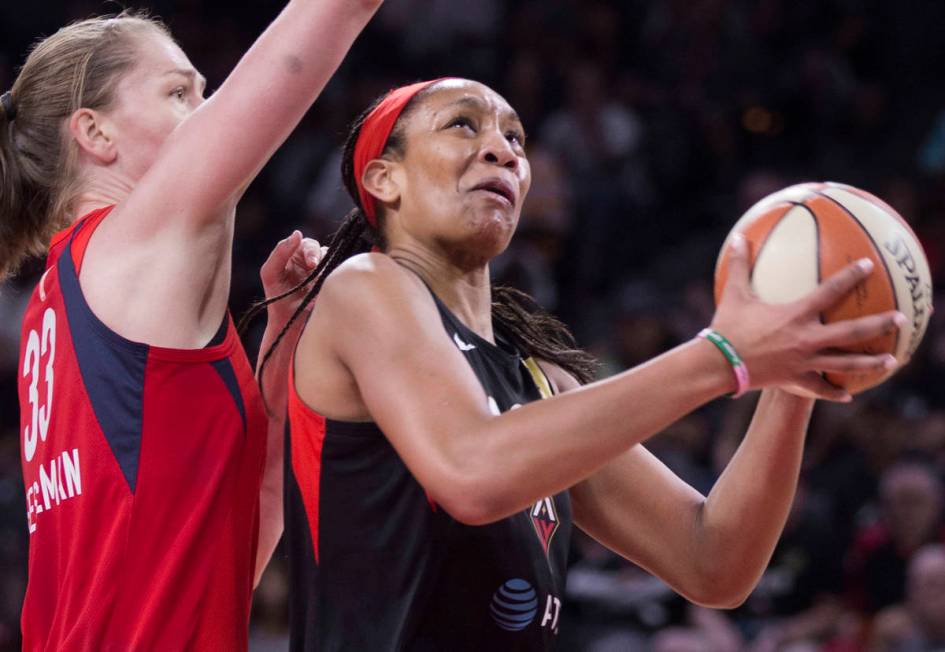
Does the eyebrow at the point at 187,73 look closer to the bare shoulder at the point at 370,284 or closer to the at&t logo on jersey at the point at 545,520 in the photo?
the bare shoulder at the point at 370,284

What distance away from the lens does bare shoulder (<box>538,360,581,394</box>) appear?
9.75 ft

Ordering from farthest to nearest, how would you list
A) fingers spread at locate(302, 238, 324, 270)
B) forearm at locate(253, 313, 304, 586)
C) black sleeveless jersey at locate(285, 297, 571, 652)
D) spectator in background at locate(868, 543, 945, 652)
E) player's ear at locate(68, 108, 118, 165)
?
spectator in background at locate(868, 543, 945, 652), fingers spread at locate(302, 238, 324, 270), forearm at locate(253, 313, 304, 586), player's ear at locate(68, 108, 118, 165), black sleeveless jersey at locate(285, 297, 571, 652)

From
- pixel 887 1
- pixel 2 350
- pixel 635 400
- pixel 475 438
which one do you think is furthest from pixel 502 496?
pixel 887 1

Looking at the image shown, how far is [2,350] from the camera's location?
8.52 metres

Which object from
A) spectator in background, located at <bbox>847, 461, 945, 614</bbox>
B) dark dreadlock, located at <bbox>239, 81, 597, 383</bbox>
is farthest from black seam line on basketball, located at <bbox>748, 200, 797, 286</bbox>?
spectator in background, located at <bbox>847, 461, 945, 614</bbox>

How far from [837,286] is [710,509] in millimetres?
887

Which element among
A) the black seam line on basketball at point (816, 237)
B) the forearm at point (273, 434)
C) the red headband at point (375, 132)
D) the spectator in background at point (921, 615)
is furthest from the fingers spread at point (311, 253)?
the spectator in background at point (921, 615)

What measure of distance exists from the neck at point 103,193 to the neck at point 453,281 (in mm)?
655

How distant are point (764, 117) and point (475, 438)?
8.36 m

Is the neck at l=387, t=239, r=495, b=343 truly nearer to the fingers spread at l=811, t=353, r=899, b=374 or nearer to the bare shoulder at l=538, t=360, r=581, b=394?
the bare shoulder at l=538, t=360, r=581, b=394

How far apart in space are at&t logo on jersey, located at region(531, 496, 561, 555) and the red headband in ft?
2.40

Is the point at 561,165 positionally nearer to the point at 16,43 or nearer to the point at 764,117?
the point at 764,117

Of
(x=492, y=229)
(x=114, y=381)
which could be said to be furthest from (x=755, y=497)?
(x=114, y=381)

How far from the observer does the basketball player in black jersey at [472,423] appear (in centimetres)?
214
